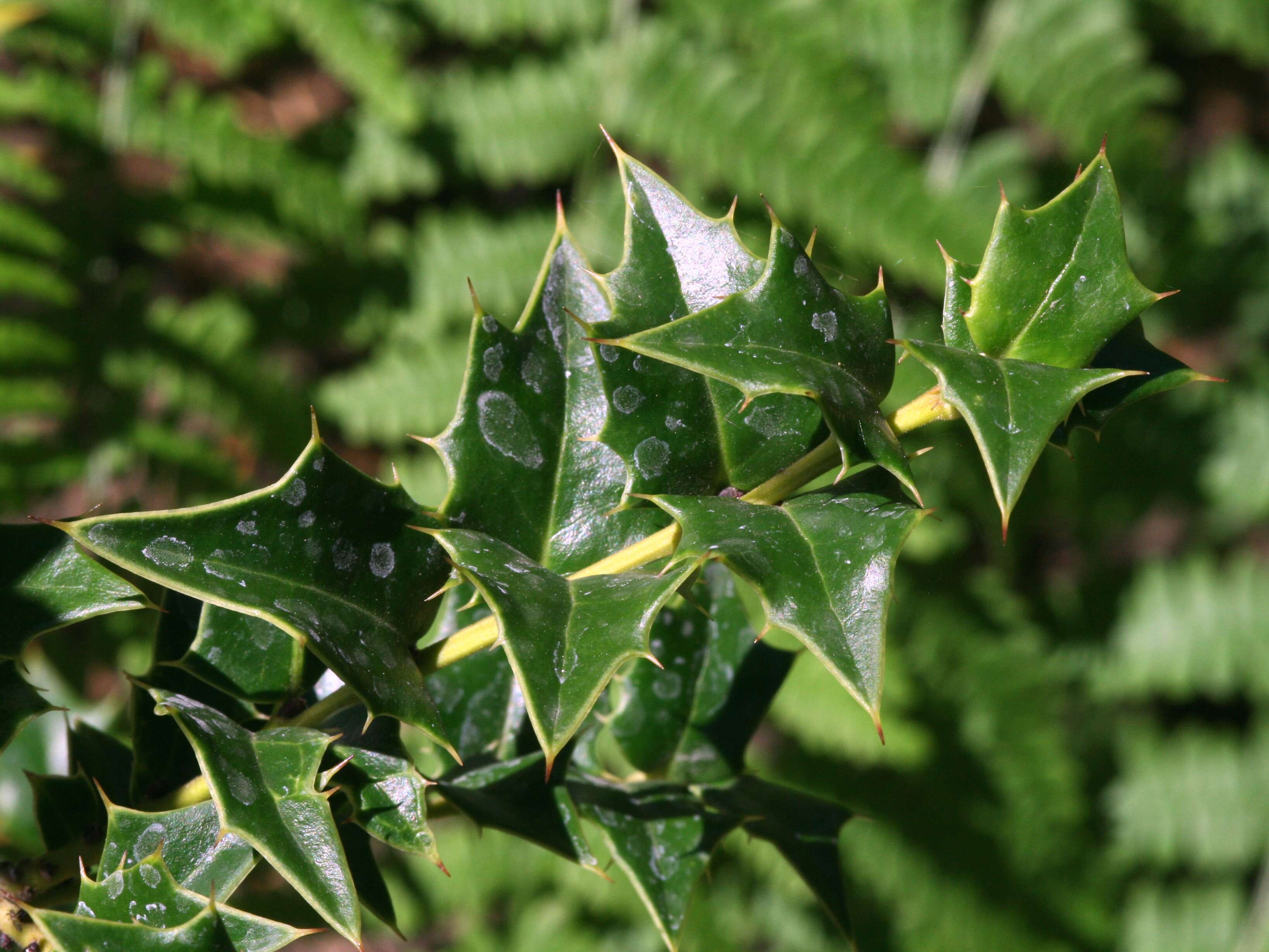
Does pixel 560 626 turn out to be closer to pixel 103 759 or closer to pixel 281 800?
pixel 281 800

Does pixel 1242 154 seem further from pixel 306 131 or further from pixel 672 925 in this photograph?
pixel 672 925

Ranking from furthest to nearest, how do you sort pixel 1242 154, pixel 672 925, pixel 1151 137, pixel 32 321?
pixel 1242 154, pixel 1151 137, pixel 32 321, pixel 672 925

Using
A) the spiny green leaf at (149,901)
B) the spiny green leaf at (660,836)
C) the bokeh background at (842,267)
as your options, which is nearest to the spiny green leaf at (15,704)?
the spiny green leaf at (149,901)

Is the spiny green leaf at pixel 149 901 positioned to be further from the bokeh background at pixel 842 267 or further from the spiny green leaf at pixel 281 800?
the bokeh background at pixel 842 267

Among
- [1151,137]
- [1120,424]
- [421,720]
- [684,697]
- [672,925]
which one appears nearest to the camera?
[421,720]

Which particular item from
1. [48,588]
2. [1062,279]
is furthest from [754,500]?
[48,588]

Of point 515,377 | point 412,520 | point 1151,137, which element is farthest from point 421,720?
point 1151,137
